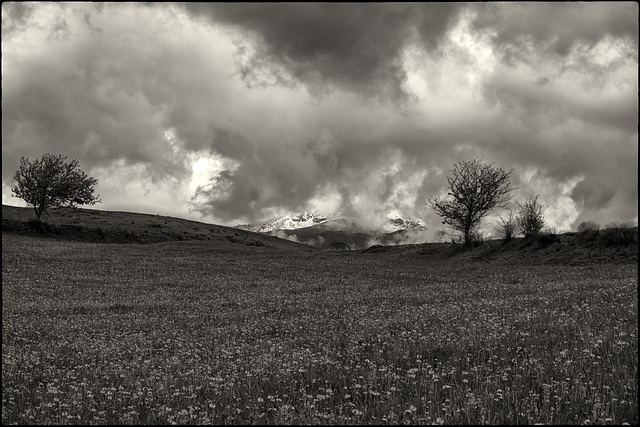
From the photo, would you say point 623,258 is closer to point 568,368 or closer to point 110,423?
point 568,368

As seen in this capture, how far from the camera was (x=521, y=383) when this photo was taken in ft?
23.4

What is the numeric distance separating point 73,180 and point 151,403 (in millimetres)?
95015

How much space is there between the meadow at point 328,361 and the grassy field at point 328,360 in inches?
1.6

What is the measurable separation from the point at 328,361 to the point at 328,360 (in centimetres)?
11

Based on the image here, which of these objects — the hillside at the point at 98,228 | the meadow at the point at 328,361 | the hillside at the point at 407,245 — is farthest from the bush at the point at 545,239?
the hillside at the point at 98,228

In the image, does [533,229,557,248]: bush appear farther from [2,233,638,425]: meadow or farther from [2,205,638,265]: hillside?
[2,233,638,425]: meadow

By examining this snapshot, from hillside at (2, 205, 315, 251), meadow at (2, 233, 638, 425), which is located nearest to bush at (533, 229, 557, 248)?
meadow at (2, 233, 638, 425)

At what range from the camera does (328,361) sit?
8.91 m

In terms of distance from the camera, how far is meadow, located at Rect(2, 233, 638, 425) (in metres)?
6.17

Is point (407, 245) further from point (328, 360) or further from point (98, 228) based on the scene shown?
point (328, 360)

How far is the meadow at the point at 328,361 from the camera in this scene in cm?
617

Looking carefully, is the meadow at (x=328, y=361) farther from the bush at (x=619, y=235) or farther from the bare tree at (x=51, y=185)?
the bare tree at (x=51, y=185)

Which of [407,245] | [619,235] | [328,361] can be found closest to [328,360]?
[328,361]

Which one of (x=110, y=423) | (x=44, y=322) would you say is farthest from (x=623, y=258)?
(x=110, y=423)
